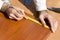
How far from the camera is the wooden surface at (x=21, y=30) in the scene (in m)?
0.99

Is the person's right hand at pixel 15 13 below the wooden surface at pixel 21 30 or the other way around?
the other way around

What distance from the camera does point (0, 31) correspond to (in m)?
1.01

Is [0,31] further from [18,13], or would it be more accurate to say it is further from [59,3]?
[59,3]

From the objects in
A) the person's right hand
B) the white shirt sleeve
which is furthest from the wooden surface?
the white shirt sleeve

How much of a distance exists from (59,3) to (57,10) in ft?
0.34

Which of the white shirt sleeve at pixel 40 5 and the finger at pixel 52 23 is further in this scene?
the white shirt sleeve at pixel 40 5

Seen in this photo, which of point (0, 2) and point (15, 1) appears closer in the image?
point (0, 2)

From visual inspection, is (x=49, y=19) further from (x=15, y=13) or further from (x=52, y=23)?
(x=15, y=13)

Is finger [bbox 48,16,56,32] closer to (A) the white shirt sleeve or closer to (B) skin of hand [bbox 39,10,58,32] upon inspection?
(B) skin of hand [bbox 39,10,58,32]

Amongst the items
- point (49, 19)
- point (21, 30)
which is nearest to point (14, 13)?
point (21, 30)

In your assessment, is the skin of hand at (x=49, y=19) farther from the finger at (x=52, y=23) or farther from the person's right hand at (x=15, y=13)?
the person's right hand at (x=15, y=13)

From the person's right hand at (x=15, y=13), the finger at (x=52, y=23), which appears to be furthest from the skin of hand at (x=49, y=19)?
the person's right hand at (x=15, y=13)

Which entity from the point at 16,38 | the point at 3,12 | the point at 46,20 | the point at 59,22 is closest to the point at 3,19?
the point at 3,12

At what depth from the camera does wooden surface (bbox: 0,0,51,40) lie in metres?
0.99
